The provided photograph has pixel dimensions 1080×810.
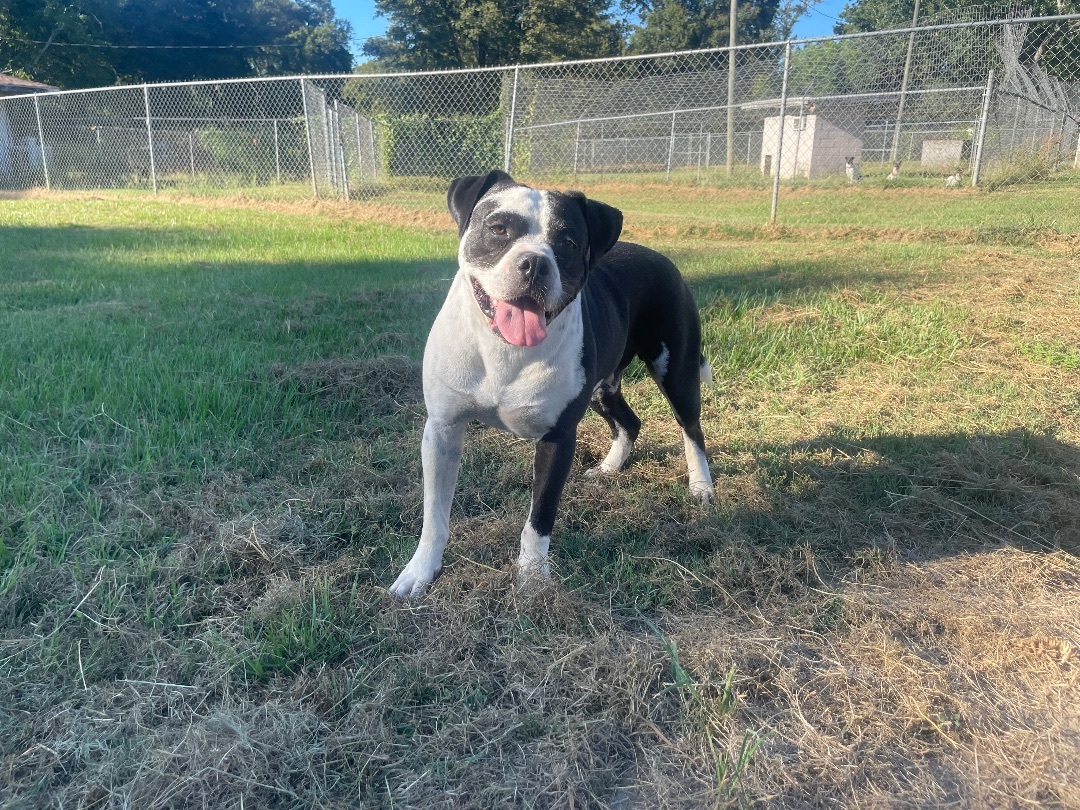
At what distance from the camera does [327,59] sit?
49375mm

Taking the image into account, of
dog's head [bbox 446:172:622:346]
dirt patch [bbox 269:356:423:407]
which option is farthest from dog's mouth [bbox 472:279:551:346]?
dirt patch [bbox 269:356:423:407]

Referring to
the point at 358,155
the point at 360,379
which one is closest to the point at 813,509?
the point at 360,379

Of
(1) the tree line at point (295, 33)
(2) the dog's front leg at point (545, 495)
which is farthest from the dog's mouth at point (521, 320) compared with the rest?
(1) the tree line at point (295, 33)

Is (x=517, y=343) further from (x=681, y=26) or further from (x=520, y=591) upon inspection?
(x=681, y=26)

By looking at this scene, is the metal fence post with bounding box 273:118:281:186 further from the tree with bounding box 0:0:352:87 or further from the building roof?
the tree with bounding box 0:0:352:87

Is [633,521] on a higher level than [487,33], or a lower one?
lower

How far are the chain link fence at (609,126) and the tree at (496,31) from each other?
54.1 ft

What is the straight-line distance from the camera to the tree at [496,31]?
34625 millimetres

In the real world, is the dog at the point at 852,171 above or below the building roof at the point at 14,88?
below

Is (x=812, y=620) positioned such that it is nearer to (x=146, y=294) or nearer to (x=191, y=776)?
(x=191, y=776)

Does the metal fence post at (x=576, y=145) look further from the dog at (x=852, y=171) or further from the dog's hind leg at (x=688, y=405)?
the dog's hind leg at (x=688, y=405)

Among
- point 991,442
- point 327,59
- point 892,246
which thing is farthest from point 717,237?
point 327,59

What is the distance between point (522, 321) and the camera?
7.56 ft

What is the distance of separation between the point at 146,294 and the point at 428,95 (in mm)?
10383
